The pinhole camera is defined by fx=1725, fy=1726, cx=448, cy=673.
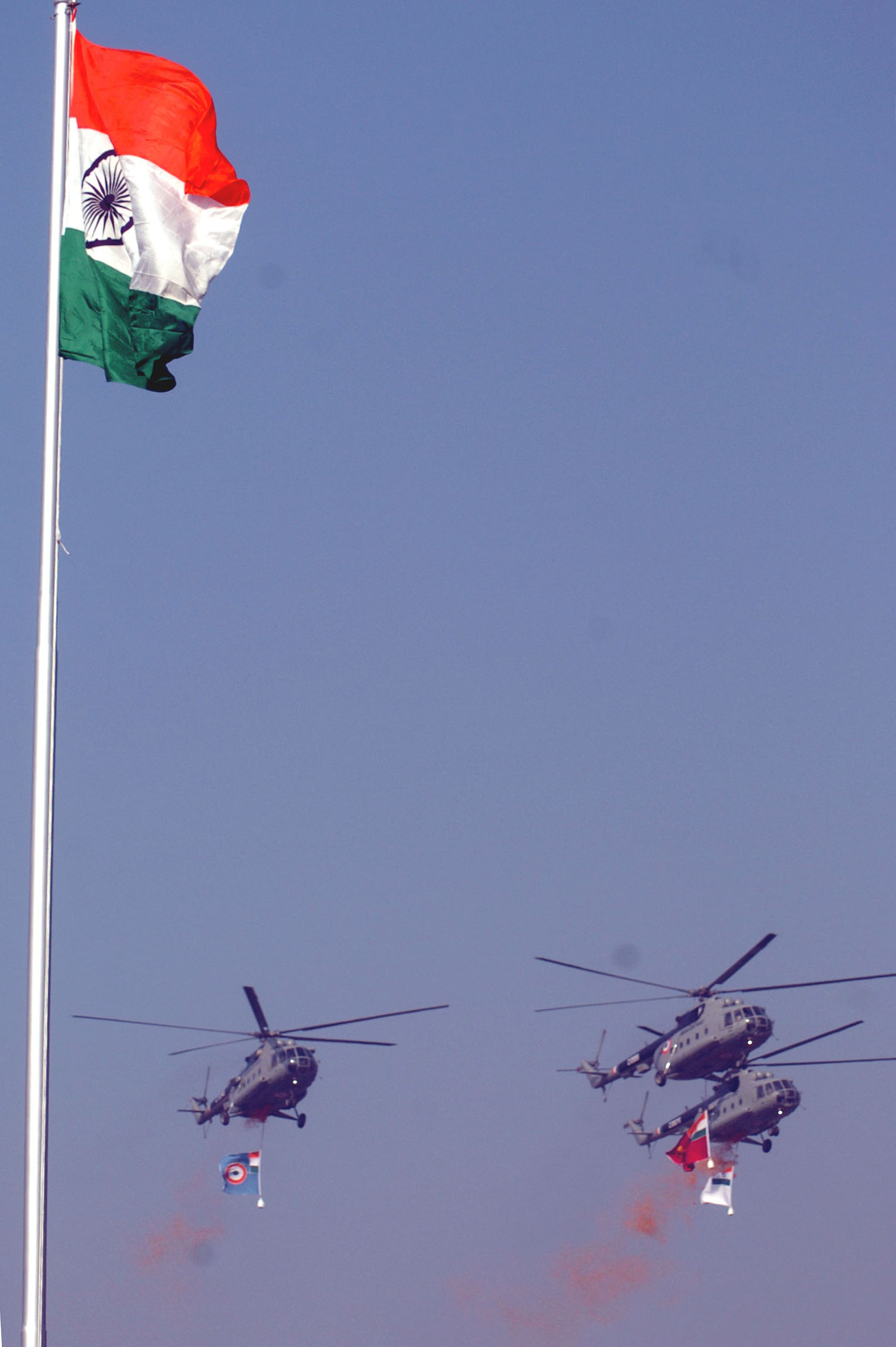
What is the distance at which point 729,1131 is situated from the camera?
63156mm

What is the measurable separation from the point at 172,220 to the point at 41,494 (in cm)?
401

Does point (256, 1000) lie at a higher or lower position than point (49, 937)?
higher

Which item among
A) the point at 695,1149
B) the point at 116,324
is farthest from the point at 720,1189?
the point at 116,324

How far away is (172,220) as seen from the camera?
719 inches

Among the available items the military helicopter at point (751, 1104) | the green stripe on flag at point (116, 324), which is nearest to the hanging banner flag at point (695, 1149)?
the military helicopter at point (751, 1104)

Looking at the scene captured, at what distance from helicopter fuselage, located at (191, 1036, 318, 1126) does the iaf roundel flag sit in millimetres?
3492

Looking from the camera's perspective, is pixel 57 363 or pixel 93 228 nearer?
pixel 57 363

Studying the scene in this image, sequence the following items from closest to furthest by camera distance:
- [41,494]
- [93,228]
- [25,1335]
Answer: [25,1335] < [41,494] < [93,228]

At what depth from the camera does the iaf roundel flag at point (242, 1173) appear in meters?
61.0

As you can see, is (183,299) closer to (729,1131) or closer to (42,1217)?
(42,1217)

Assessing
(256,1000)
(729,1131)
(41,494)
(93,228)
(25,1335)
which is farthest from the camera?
(256,1000)

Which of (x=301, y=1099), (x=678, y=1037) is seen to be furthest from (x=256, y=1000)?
(x=678, y=1037)

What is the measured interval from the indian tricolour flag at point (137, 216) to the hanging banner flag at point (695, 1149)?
1992 inches

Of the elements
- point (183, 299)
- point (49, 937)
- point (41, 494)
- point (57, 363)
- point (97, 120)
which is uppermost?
point (97, 120)
